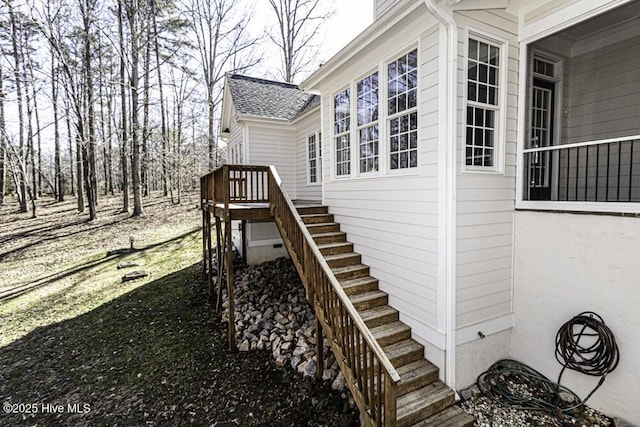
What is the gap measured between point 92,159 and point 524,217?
59.3ft

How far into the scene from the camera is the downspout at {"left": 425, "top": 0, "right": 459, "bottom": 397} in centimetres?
365

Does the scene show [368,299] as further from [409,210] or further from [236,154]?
[236,154]

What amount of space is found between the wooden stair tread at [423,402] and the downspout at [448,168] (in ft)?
0.53

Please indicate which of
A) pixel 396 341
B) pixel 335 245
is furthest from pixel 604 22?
pixel 396 341

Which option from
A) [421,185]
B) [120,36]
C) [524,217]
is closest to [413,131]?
[421,185]

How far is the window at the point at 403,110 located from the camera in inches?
170

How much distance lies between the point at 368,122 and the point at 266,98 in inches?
260

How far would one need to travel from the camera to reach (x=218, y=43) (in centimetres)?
1706

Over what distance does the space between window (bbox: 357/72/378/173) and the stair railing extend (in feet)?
5.26

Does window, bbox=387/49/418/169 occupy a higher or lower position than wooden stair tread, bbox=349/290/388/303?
higher

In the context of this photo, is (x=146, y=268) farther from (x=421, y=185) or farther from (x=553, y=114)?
(x=553, y=114)

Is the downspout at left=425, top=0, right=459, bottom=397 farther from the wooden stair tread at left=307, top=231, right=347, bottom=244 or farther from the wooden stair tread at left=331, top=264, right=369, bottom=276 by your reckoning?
the wooden stair tread at left=307, top=231, right=347, bottom=244

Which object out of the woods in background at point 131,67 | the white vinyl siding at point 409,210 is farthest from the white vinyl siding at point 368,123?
the woods in background at point 131,67

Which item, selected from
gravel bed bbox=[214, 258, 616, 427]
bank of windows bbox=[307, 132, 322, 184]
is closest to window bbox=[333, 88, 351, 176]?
bank of windows bbox=[307, 132, 322, 184]
